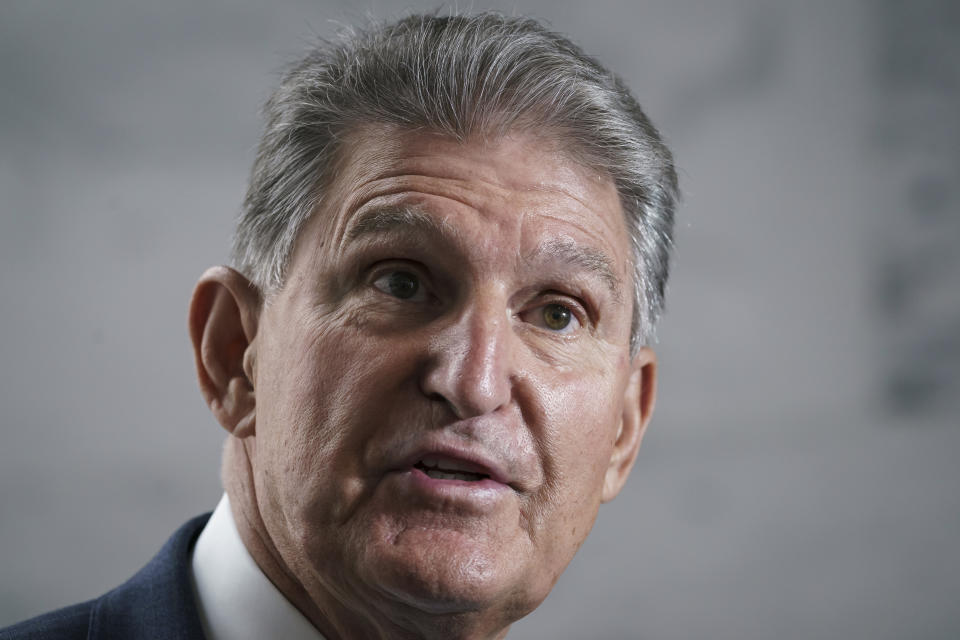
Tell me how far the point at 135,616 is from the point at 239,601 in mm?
215

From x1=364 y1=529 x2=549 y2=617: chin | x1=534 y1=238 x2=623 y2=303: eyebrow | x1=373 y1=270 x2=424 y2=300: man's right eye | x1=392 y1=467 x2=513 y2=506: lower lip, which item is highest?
x1=534 y1=238 x2=623 y2=303: eyebrow

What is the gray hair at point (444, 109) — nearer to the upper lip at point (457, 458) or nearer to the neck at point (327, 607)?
the neck at point (327, 607)

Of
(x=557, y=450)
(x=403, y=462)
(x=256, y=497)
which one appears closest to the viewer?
(x=403, y=462)

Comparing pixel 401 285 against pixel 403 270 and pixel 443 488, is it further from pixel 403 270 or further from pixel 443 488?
pixel 443 488

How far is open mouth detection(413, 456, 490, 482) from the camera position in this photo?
74.5 inches

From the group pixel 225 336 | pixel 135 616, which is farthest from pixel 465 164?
pixel 135 616

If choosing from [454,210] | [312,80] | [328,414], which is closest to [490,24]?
[312,80]

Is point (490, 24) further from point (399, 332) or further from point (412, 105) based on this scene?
point (399, 332)

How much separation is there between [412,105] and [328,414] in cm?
67

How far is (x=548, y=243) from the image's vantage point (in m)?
2.05

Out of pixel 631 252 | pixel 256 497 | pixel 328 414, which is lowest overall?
pixel 256 497

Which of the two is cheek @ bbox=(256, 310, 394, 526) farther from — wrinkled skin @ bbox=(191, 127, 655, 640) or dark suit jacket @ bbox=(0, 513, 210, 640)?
dark suit jacket @ bbox=(0, 513, 210, 640)

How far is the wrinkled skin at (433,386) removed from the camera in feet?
6.17

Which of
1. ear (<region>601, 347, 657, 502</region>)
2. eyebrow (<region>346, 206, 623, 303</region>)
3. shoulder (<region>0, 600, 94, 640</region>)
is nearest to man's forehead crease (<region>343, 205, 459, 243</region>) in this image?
eyebrow (<region>346, 206, 623, 303</region>)
